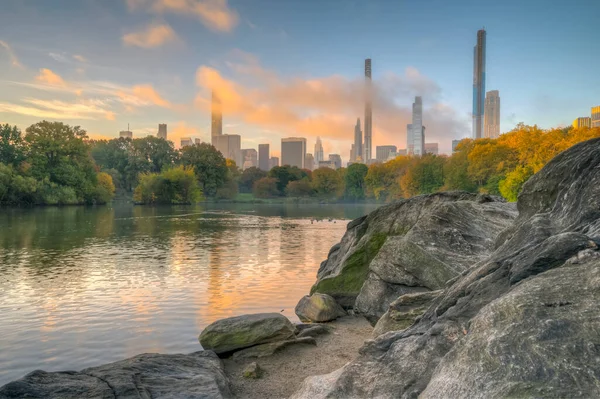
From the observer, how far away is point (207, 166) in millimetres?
156500

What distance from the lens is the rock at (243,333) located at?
13102 millimetres

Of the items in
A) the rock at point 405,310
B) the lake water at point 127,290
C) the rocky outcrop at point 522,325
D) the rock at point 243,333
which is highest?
the rocky outcrop at point 522,325

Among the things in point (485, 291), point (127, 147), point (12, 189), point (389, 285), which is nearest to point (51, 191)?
point (12, 189)

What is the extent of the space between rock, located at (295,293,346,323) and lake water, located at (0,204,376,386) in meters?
1.80

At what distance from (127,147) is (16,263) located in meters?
144

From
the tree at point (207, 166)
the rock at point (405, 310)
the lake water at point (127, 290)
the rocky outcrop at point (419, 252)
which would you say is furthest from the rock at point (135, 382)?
the tree at point (207, 166)

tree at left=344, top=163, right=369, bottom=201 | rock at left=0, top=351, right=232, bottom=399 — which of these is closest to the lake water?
rock at left=0, top=351, right=232, bottom=399

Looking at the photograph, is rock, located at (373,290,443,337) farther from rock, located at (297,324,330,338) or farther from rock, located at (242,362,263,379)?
rock, located at (297,324,330,338)

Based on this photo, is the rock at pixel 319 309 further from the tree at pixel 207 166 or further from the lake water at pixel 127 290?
the tree at pixel 207 166

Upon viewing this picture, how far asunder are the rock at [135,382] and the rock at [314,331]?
3.74 meters

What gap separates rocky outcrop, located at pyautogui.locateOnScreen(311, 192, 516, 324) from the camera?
13391mm

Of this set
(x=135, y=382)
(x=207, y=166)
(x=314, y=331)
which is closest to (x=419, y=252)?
(x=314, y=331)

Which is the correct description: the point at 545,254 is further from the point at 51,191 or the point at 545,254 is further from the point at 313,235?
the point at 51,191

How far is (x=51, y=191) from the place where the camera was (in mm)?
97812
